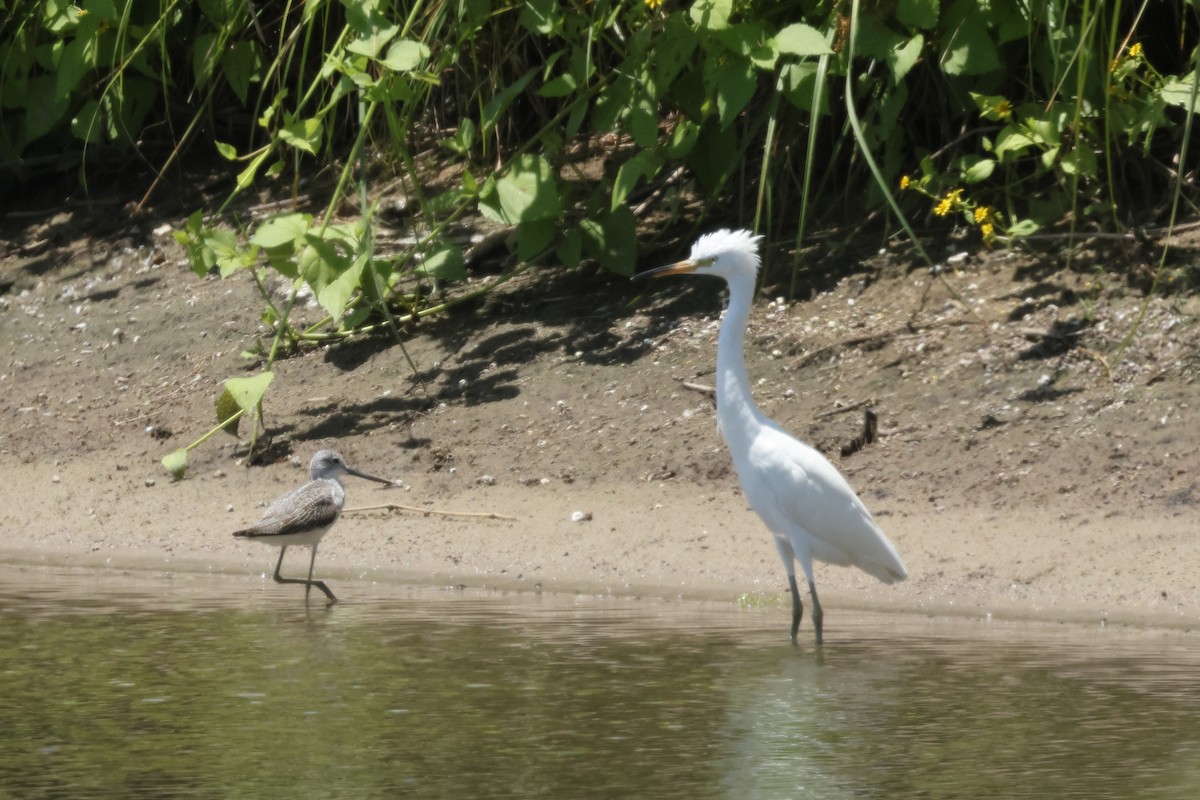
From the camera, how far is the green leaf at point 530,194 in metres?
8.54

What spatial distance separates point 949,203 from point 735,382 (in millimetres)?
2016

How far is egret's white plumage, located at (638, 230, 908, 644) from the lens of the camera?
20.7 feet

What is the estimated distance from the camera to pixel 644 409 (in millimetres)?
8328

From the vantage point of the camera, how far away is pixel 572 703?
505cm

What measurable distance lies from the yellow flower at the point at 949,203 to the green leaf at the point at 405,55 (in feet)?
7.63

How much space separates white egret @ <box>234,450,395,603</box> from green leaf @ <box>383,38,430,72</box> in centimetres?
180

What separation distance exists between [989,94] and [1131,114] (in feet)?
2.78

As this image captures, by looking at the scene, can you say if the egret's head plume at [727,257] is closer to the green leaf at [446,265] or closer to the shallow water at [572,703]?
the shallow water at [572,703]

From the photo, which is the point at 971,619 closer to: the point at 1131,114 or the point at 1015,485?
the point at 1015,485

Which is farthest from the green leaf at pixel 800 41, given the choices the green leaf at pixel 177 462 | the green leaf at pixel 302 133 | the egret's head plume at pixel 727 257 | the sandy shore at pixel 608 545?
the green leaf at pixel 177 462

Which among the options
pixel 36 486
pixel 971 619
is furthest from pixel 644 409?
pixel 36 486

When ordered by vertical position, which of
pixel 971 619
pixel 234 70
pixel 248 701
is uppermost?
pixel 234 70

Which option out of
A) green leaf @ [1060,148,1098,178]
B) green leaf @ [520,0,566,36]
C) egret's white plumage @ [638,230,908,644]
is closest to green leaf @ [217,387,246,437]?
green leaf @ [520,0,566,36]

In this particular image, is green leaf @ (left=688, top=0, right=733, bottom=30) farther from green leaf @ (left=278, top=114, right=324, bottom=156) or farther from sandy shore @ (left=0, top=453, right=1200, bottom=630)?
sandy shore @ (left=0, top=453, right=1200, bottom=630)
